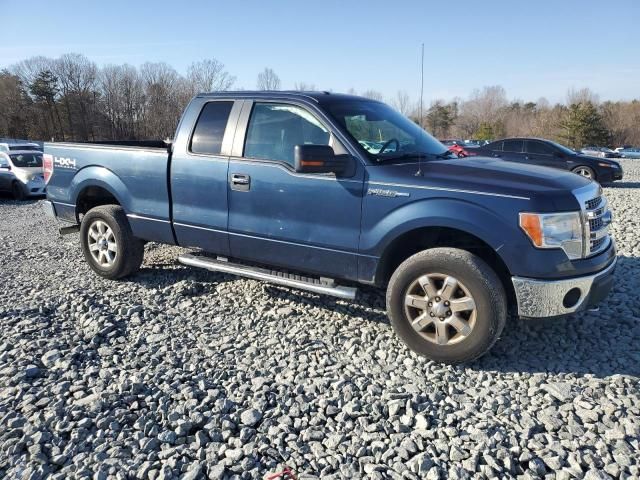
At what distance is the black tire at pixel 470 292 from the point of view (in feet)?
11.3

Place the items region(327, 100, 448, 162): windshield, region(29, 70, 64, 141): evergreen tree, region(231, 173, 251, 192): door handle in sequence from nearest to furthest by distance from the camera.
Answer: region(327, 100, 448, 162): windshield
region(231, 173, 251, 192): door handle
region(29, 70, 64, 141): evergreen tree

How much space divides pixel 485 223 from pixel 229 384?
212cm

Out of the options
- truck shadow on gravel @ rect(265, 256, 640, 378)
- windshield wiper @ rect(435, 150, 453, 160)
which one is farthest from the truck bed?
windshield wiper @ rect(435, 150, 453, 160)

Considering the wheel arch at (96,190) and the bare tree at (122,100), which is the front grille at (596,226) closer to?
the wheel arch at (96,190)

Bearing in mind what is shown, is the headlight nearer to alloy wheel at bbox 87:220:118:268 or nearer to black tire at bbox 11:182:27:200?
alloy wheel at bbox 87:220:118:268

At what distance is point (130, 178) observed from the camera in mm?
5168

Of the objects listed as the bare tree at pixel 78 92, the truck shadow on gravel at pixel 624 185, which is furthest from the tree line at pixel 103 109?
the truck shadow on gravel at pixel 624 185

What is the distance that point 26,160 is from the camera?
15.6 metres

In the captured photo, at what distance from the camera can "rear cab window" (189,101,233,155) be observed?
4723mm

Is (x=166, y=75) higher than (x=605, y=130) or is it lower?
higher

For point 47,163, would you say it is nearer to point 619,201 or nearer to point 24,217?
point 24,217

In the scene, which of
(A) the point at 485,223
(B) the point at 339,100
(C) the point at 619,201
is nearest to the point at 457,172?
(A) the point at 485,223

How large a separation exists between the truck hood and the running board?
97cm

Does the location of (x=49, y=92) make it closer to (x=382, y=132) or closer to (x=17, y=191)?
(x=17, y=191)
